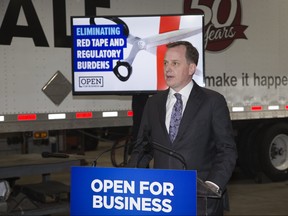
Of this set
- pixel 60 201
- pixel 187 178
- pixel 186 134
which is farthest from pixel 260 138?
pixel 187 178

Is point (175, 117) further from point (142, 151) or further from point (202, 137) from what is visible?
point (142, 151)

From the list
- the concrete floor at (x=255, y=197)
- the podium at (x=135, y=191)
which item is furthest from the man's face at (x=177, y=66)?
the concrete floor at (x=255, y=197)

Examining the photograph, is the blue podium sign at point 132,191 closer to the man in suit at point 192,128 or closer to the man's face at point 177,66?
the man in suit at point 192,128

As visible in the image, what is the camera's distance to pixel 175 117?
4.35m

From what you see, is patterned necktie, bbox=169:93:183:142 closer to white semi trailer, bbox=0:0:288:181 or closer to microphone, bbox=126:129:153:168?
microphone, bbox=126:129:153:168

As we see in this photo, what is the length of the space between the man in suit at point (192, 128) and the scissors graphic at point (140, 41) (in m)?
3.01

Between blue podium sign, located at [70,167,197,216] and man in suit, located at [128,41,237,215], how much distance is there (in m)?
0.61

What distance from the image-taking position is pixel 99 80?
7508 millimetres

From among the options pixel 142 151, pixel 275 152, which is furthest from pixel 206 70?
pixel 142 151

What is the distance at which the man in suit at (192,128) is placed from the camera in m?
4.25

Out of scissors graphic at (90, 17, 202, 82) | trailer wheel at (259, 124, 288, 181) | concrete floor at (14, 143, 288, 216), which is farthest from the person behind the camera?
trailer wheel at (259, 124, 288, 181)

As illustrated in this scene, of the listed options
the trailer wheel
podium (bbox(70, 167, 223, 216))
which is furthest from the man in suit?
the trailer wheel

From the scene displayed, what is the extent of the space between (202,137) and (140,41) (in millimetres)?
3381

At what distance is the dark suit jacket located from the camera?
427cm
